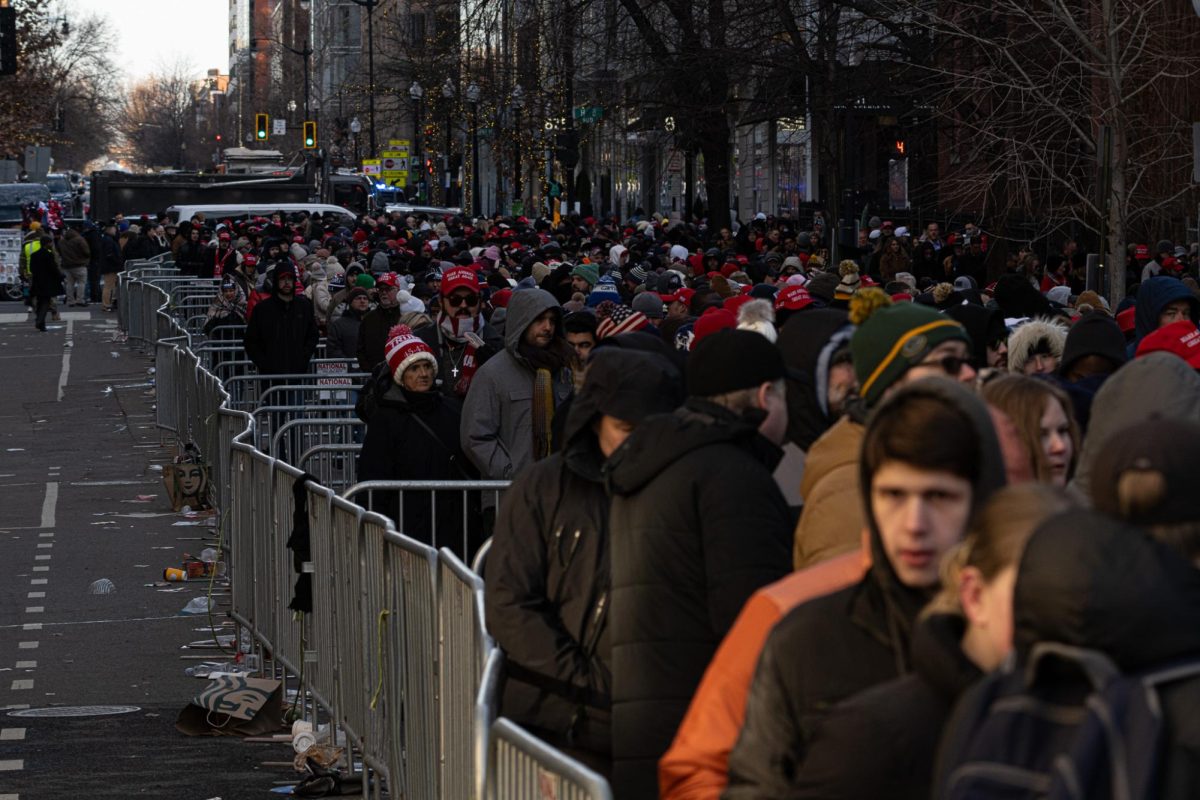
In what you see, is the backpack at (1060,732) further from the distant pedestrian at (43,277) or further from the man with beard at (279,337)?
the distant pedestrian at (43,277)

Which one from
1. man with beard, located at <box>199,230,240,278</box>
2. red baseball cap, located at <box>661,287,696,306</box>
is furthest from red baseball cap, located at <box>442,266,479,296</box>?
man with beard, located at <box>199,230,240,278</box>

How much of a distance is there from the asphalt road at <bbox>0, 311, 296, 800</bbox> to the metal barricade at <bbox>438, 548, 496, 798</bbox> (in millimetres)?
2355

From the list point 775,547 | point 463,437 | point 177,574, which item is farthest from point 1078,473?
point 177,574

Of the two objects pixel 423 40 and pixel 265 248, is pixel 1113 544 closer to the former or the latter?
pixel 265 248

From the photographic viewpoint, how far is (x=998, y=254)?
2966cm

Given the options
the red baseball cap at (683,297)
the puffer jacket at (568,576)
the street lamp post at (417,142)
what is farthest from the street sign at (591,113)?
the puffer jacket at (568,576)

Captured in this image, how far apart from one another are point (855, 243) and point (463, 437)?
774 inches

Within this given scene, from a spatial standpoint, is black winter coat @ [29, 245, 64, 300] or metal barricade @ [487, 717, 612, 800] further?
black winter coat @ [29, 245, 64, 300]

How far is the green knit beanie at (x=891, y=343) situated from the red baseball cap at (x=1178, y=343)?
3.40 meters

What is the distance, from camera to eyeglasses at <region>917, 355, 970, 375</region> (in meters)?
4.82

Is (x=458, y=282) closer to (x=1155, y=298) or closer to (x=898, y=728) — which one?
(x=1155, y=298)

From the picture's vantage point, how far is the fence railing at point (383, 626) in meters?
4.98

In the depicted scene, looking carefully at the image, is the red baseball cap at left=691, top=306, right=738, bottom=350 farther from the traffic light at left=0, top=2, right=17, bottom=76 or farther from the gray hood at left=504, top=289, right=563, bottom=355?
the traffic light at left=0, top=2, right=17, bottom=76

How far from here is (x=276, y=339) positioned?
1867cm
